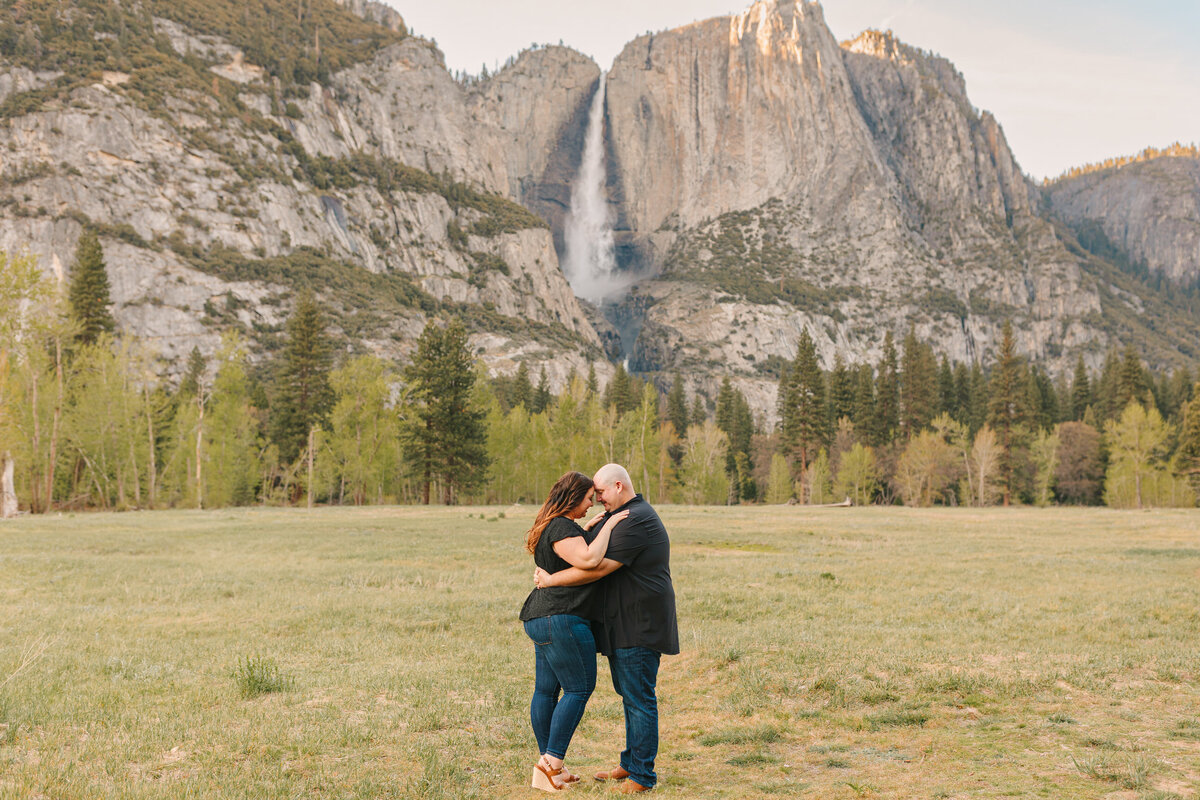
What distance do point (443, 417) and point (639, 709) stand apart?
5569cm

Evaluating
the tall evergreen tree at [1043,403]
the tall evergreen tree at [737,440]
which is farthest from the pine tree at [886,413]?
the tall evergreen tree at [737,440]

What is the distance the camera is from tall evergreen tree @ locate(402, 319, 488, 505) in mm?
60875

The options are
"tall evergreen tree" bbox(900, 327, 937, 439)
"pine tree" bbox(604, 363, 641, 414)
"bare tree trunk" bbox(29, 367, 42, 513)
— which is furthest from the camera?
"pine tree" bbox(604, 363, 641, 414)

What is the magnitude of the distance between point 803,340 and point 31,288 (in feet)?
276

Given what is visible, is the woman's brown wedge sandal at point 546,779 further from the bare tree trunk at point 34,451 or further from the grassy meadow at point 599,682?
the bare tree trunk at point 34,451

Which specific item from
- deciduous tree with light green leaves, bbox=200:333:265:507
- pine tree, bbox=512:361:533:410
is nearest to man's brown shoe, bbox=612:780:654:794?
deciduous tree with light green leaves, bbox=200:333:265:507

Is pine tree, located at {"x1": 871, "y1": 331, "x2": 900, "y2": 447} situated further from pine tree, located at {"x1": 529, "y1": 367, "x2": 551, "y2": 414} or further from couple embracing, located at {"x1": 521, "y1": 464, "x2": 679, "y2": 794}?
couple embracing, located at {"x1": 521, "y1": 464, "x2": 679, "y2": 794}

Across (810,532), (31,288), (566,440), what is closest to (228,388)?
(31,288)

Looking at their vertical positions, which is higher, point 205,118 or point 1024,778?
point 205,118

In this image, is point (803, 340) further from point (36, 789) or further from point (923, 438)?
point (36, 789)

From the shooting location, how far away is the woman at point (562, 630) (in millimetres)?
6652

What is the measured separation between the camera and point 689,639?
13.1 meters

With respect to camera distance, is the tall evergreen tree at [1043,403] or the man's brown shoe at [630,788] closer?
the man's brown shoe at [630,788]

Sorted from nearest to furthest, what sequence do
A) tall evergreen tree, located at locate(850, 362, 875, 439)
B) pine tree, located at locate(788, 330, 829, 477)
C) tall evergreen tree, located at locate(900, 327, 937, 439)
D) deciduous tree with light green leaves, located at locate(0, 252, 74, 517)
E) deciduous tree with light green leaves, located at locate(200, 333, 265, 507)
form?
deciduous tree with light green leaves, located at locate(0, 252, 74, 517) → deciduous tree with light green leaves, located at locate(200, 333, 265, 507) → pine tree, located at locate(788, 330, 829, 477) → tall evergreen tree, located at locate(900, 327, 937, 439) → tall evergreen tree, located at locate(850, 362, 875, 439)
